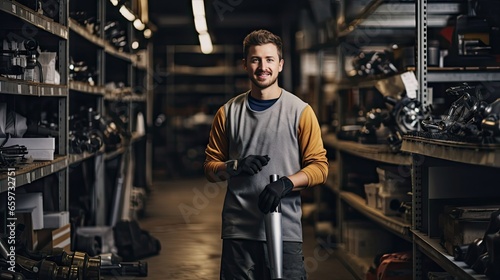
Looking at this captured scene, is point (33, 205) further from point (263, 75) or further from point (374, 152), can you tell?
point (374, 152)

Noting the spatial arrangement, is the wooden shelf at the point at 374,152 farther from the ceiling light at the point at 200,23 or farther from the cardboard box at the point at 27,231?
the ceiling light at the point at 200,23

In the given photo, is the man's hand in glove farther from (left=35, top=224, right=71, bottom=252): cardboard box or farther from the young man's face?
(left=35, top=224, right=71, bottom=252): cardboard box

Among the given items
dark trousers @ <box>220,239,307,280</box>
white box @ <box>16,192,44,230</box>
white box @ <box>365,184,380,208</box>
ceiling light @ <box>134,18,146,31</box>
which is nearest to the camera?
dark trousers @ <box>220,239,307,280</box>

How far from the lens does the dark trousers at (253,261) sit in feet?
10.2

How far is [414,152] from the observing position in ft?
12.3

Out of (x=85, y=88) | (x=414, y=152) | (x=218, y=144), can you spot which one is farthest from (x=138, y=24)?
(x=218, y=144)

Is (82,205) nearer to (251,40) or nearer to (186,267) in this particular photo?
(186,267)

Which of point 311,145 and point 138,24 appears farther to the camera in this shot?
point 138,24

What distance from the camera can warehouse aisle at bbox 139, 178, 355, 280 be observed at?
18.4 ft

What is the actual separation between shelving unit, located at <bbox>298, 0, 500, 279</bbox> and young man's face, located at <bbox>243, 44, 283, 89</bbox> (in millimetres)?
796

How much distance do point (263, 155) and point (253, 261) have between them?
438 millimetres

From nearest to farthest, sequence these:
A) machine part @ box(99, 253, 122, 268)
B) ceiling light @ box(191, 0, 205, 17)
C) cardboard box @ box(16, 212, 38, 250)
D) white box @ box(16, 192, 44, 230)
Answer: cardboard box @ box(16, 212, 38, 250)
white box @ box(16, 192, 44, 230)
machine part @ box(99, 253, 122, 268)
ceiling light @ box(191, 0, 205, 17)

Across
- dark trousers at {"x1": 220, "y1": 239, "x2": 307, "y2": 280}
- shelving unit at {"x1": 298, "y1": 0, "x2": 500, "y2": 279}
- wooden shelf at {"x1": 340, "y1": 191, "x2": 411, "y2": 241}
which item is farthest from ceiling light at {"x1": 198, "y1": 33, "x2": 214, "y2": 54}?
dark trousers at {"x1": 220, "y1": 239, "x2": 307, "y2": 280}

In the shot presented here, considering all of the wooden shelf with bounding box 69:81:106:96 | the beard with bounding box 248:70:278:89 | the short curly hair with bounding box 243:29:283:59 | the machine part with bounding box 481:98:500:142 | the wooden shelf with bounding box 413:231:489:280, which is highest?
→ the short curly hair with bounding box 243:29:283:59
